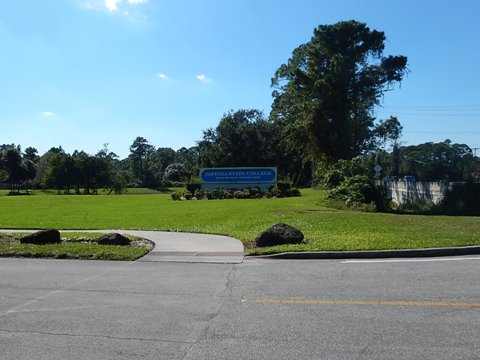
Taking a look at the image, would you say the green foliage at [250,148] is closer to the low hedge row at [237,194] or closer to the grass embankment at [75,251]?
the low hedge row at [237,194]

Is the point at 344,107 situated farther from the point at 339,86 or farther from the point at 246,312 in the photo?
the point at 246,312

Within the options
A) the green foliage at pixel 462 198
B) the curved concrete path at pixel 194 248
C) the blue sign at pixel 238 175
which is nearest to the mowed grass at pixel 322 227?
the curved concrete path at pixel 194 248

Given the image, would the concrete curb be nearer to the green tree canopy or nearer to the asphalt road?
the asphalt road

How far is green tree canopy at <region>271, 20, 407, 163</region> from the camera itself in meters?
45.8

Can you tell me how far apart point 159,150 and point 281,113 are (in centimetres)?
9975

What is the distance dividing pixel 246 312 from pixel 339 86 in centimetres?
4144

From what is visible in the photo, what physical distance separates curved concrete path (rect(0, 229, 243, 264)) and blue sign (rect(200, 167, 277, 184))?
111 ft

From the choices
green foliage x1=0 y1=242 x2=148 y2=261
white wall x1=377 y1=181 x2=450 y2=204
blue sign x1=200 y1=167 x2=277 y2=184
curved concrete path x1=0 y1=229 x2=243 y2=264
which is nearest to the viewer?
curved concrete path x1=0 y1=229 x2=243 y2=264

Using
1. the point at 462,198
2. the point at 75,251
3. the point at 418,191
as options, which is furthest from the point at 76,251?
the point at 418,191

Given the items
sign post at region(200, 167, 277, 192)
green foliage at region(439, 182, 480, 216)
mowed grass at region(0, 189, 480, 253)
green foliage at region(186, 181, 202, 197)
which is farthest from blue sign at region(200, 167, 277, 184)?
mowed grass at region(0, 189, 480, 253)

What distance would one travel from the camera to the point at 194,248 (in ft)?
41.7

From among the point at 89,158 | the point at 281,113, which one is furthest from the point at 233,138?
the point at 89,158

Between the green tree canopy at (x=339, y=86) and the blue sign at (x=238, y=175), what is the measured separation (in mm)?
4527

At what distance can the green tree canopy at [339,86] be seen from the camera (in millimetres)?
45750
